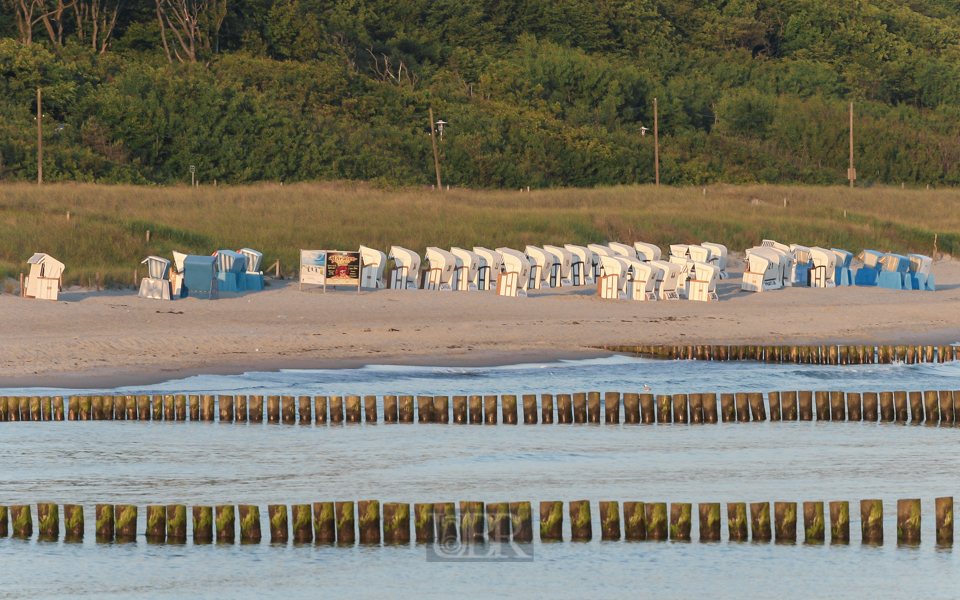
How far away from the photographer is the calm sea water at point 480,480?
9.95 meters

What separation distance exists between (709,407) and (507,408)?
2.92m

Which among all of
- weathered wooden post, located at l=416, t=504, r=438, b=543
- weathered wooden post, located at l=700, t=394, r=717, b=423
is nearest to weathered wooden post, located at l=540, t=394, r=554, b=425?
weathered wooden post, located at l=700, t=394, r=717, b=423

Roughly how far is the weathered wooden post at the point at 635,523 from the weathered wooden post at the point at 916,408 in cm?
781

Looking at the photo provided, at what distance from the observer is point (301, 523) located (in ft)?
34.1

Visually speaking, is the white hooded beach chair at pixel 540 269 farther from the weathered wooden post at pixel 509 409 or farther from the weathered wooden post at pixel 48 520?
the weathered wooden post at pixel 48 520

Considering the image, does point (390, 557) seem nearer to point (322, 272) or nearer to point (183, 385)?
point (183, 385)

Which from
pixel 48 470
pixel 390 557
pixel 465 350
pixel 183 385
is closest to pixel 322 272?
pixel 465 350

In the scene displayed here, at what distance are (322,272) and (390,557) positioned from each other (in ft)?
62.4

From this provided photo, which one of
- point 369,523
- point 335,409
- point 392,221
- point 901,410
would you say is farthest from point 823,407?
point 392,221

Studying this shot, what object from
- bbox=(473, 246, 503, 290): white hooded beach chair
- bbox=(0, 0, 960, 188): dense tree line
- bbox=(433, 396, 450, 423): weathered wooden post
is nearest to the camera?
bbox=(433, 396, 450, 423): weathered wooden post

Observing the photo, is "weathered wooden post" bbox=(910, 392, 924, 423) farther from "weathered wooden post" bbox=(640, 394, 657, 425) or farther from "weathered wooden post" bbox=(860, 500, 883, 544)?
"weathered wooden post" bbox=(860, 500, 883, 544)

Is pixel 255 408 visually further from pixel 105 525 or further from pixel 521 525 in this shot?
pixel 521 525

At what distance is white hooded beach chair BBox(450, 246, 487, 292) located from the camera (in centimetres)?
3095

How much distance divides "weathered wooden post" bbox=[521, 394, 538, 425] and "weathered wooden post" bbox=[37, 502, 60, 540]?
687 centimetres
